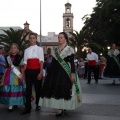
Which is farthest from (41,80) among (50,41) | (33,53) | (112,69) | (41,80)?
(50,41)

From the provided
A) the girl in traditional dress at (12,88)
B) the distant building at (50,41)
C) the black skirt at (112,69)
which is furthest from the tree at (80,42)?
the distant building at (50,41)

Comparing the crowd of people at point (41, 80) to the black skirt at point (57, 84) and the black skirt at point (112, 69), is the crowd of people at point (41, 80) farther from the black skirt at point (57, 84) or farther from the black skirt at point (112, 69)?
the black skirt at point (112, 69)

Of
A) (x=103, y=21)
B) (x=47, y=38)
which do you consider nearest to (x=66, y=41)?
(x=103, y=21)

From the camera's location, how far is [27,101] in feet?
21.9

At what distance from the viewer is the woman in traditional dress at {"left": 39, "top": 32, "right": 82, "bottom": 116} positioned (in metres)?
6.24

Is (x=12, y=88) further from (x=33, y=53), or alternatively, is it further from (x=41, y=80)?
(x=33, y=53)

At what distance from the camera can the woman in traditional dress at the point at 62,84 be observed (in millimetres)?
6238

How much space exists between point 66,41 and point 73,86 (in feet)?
3.07

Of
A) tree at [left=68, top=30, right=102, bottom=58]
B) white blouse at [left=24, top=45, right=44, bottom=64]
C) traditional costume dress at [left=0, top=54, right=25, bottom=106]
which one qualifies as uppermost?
tree at [left=68, top=30, right=102, bottom=58]

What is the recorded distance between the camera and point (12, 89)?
22.6 feet

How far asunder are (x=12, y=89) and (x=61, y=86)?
1.22 meters

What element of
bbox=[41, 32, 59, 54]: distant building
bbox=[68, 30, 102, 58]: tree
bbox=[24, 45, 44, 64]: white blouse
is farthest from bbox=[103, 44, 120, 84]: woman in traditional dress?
bbox=[41, 32, 59, 54]: distant building

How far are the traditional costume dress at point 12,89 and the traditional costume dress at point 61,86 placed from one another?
0.68m

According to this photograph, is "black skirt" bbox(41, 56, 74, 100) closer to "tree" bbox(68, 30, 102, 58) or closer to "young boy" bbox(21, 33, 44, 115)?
"young boy" bbox(21, 33, 44, 115)
